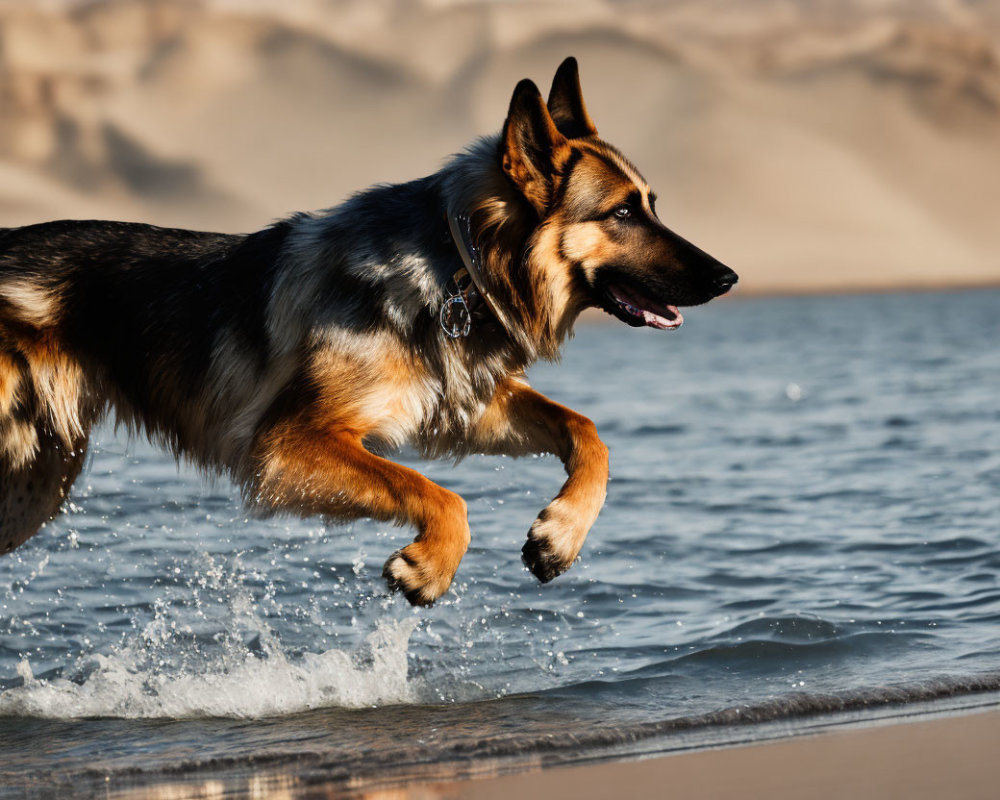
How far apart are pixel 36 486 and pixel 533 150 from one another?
2.74 m

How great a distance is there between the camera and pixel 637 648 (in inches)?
234

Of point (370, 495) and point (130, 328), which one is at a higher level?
point (130, 328)

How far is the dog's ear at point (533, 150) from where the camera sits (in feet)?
15.3

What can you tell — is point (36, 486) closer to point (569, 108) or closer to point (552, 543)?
point (552, 543)

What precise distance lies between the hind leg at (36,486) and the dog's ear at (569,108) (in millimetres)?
2558

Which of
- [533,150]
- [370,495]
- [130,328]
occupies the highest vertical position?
[533,150]

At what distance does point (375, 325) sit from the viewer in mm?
4930

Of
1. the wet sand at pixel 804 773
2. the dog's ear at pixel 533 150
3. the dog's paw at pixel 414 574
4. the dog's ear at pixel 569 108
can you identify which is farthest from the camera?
the dog's ear at pixel 569 108

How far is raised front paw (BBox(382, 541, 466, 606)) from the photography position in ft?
14.9

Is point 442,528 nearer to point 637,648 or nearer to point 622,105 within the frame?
point 637,648

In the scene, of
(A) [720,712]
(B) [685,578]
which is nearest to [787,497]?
(B) [685,578]

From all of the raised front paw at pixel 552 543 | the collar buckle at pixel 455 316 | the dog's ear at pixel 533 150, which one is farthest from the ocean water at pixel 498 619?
the dog's ear at pixel 533 150

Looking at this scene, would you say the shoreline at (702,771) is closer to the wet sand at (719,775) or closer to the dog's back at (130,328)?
the wet sand at (719,775)

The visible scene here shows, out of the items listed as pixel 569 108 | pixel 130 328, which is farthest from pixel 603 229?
pixel 130 328
